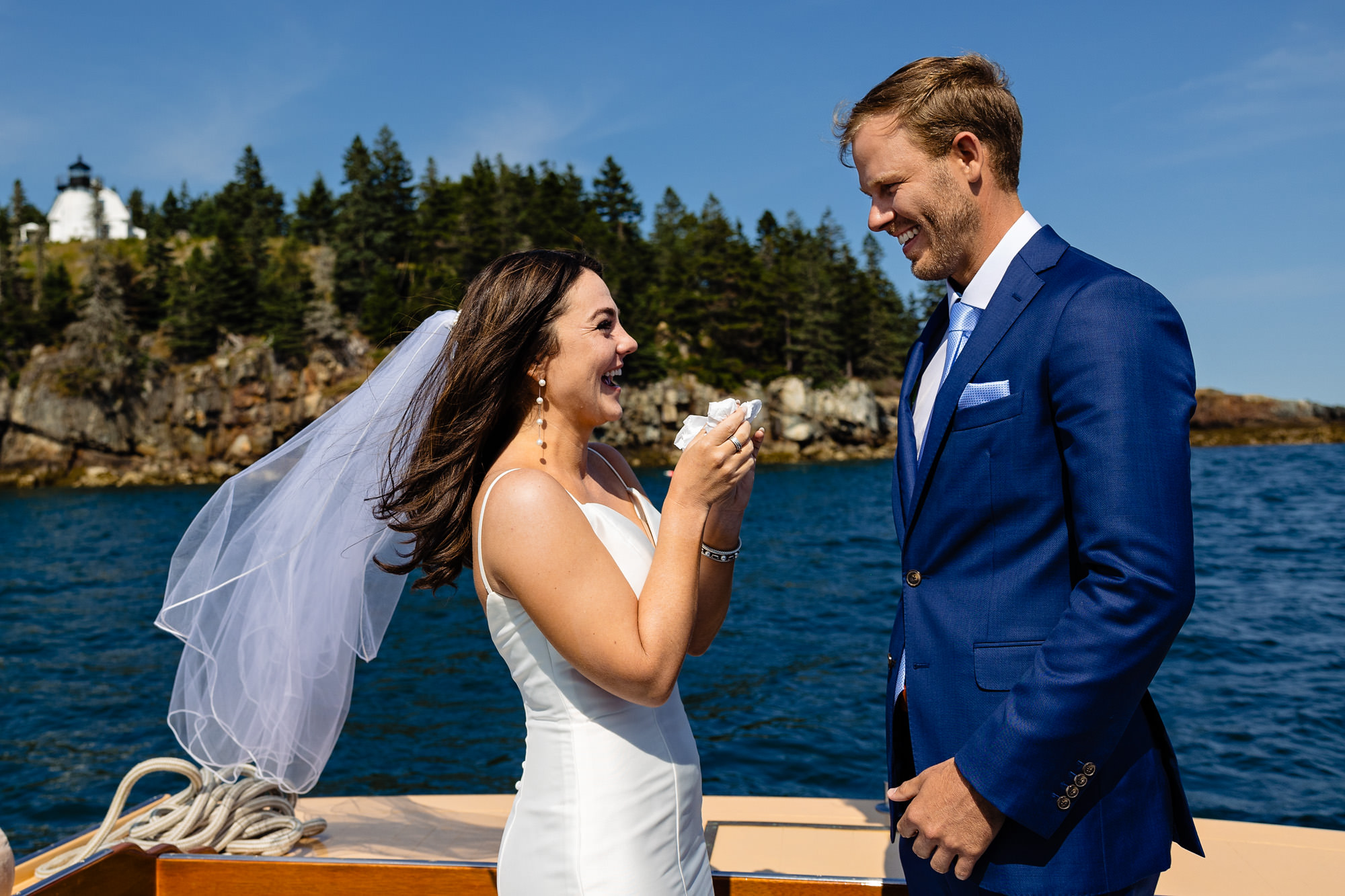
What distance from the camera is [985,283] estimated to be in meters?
1.85

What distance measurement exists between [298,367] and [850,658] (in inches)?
1896

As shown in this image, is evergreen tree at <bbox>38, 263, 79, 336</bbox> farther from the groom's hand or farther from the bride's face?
the groom's hand

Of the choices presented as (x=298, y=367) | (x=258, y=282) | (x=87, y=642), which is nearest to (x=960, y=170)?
(x=87, y=642)

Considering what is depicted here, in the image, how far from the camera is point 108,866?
2607mm

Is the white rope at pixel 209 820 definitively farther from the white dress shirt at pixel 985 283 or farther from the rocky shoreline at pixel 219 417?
the rocky shoreline at pixel 219 417

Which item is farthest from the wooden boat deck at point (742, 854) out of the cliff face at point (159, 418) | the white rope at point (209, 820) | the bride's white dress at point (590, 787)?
the cliff face at point (159, 418)

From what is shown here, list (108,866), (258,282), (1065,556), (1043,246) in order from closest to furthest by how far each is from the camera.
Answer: (1065,556) < (1043,246) < (108,866) < (258,282)

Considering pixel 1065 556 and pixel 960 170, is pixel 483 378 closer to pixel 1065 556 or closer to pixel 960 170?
pixel 960 170

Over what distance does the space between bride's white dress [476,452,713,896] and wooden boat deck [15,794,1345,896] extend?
567mm

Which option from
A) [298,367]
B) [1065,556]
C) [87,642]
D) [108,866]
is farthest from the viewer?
[298,367]

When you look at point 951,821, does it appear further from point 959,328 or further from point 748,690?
point 748,690

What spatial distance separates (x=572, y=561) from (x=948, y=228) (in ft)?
3.37

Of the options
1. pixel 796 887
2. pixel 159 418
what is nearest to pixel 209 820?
pixel 796 887

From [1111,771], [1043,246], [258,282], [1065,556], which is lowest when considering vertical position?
[1111,771]
